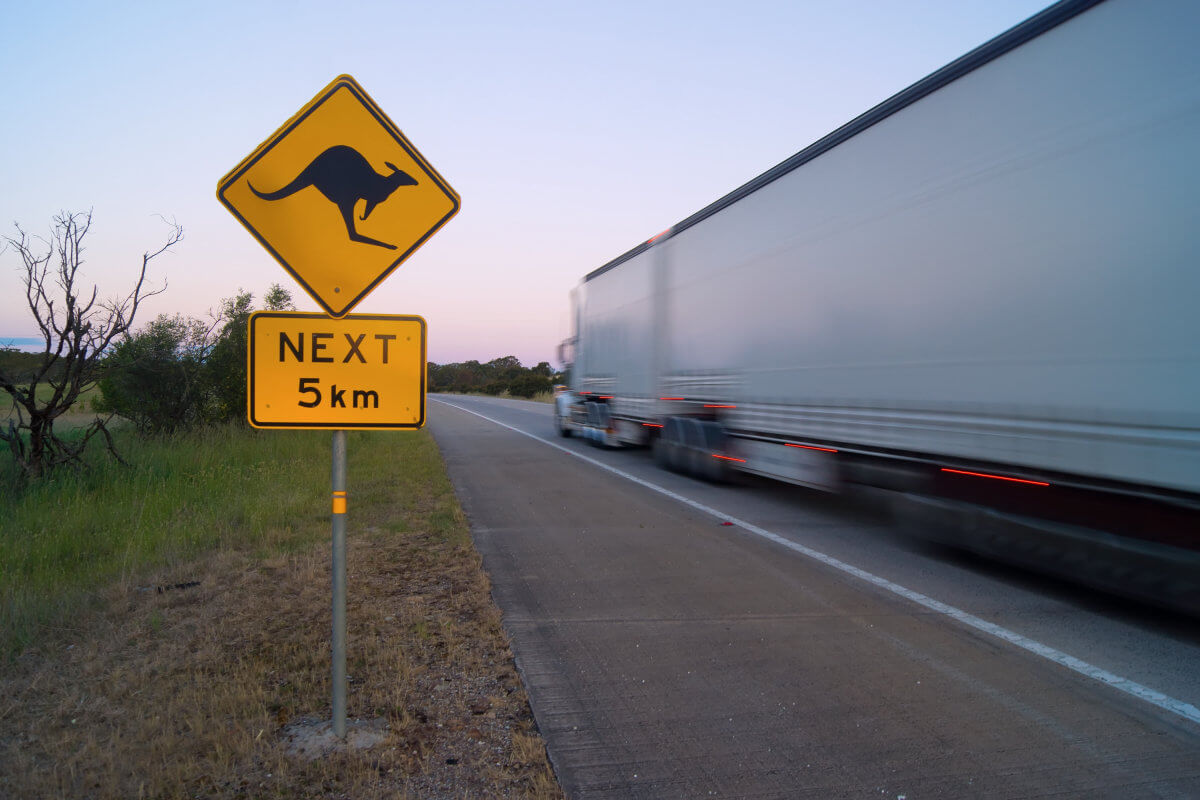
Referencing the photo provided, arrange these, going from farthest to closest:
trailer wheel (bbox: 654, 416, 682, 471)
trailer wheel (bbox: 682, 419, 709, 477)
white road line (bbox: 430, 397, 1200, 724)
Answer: trailer wheel (bbox: 654, 416, 682, 471) → trailer wheel (bbox: 682, 419, 709, 477) → white road line (bbox: 430, 397, 1200, 724)

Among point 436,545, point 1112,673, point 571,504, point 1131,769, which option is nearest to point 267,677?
point 436,545

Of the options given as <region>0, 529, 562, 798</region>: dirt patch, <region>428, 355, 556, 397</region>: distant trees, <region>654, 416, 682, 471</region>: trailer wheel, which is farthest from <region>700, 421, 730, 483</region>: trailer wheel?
<region>428, 355, 556, 397</region>: distant trees

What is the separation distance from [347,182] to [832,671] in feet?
12.5

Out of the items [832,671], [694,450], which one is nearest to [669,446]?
[694,450]

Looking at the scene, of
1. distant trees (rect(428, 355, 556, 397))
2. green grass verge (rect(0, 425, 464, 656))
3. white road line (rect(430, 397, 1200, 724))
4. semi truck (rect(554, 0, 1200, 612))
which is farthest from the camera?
distant trees (rect(428, 355, 556, 397))

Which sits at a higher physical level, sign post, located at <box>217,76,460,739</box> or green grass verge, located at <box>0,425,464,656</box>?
sign post, located at <box>217,76,460,739</box>

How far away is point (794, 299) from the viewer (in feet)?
31.5

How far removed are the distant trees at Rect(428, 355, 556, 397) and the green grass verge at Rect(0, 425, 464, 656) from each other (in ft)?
186

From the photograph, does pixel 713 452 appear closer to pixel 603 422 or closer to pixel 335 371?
pixel 603 422

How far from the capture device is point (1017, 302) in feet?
19.7

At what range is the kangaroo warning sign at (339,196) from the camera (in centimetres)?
351

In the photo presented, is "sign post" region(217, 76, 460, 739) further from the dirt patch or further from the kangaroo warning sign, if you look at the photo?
the dirt patch

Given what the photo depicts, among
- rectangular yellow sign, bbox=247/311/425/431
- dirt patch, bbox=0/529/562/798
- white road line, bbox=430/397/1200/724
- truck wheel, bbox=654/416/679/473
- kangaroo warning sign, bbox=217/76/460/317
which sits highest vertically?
kangaroo warning sign, bbox=217/76/460/317

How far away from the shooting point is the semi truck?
4895mm
